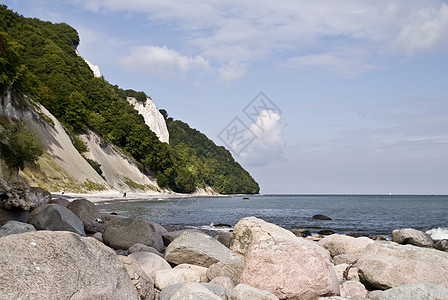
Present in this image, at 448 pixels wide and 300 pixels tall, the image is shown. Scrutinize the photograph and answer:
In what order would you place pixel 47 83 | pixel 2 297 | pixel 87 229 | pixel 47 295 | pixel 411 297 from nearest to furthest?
pixel 2 297 → pixel 47 295 → pixel 411 297 → pixel 87 229 → pixel 47 83

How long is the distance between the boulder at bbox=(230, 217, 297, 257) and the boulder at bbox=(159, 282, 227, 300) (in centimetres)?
353

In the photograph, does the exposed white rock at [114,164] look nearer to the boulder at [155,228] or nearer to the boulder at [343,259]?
the boulder at [155,228]

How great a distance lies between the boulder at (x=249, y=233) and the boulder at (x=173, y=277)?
253 cm

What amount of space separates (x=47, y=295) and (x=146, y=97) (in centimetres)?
12127

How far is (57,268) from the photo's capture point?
15.6 feet

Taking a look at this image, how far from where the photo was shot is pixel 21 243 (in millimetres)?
4742

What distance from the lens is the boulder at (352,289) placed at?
751cm

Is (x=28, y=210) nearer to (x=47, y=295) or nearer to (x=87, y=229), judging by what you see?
(x=87, y=229)

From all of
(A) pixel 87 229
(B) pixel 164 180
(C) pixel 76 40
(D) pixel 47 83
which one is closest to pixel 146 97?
(C) pixel 76 40

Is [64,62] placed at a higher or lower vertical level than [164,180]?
higher

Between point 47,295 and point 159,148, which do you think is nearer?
point 47,295

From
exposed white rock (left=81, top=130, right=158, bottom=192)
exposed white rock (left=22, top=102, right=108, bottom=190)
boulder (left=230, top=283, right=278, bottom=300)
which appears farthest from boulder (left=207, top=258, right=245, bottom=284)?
exposed white rock (left=81, top=130, right=158, bottom=192)

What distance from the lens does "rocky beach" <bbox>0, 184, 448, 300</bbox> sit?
472cm

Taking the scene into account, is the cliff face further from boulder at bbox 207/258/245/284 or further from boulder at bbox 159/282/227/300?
boulder at bbox 159/282/227/300
